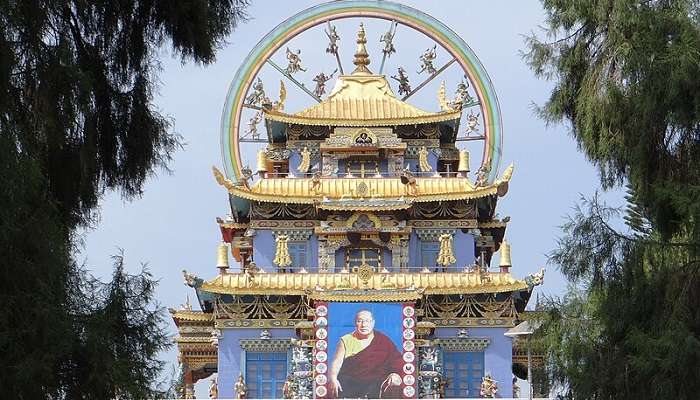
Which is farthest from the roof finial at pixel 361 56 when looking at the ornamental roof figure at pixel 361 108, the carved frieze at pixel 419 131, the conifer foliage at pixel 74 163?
the conifer foliage at pixel 74 163

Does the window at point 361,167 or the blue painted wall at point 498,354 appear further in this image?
the window at point 361,167

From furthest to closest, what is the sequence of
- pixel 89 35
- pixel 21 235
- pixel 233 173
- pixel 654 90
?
pixel 233 173 → pixel 654 90 → pixel 89 35 → pixel 21 235

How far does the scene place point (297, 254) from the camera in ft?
118

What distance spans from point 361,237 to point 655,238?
21414 millimetres

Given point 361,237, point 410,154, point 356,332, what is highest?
point 410,154

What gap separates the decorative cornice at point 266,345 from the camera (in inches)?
1312

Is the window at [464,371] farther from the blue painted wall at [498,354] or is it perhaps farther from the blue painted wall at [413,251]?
the blue painted wall at [413,251]

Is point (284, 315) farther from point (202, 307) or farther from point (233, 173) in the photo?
point (233, 173)

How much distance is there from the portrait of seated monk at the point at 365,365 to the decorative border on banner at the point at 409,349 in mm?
139

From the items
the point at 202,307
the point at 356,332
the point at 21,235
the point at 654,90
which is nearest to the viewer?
the point at 21,235

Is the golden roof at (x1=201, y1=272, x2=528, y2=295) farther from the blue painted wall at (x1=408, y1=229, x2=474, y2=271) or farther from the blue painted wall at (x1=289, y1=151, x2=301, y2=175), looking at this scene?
the blue painted wall at (x1=289, y1=151, x2=301, y2=175)

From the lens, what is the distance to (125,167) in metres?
12.4

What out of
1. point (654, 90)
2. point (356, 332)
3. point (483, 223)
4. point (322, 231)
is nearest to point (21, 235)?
point (654, 90)

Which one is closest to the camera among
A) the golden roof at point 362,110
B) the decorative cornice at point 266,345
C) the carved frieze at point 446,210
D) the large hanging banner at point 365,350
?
the large hanging banner at point 365,350
